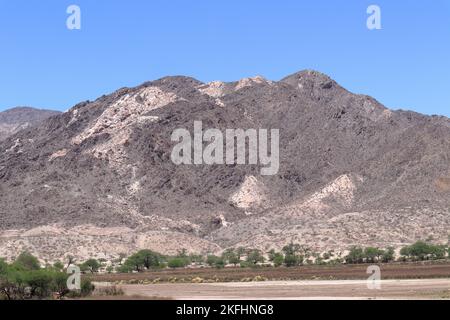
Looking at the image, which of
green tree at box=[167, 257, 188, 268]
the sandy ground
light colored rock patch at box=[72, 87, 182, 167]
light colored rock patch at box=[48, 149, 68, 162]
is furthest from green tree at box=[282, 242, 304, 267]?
light colored rock patch at box=[48, 149, 68, 162]

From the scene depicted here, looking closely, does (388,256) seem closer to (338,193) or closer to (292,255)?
(292,255)

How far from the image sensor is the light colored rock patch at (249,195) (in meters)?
167

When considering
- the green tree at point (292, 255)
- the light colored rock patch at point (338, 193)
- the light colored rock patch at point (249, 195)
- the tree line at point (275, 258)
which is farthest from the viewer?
the light colored rock patch at point (249, 195)

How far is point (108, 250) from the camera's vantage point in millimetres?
137375

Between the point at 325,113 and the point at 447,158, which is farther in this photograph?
the point at 325,113

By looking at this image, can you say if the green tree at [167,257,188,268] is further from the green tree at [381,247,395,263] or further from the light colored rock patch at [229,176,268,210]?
the light colored rock patch at [229,176,268,210]

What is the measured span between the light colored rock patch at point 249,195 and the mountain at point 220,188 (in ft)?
1.01

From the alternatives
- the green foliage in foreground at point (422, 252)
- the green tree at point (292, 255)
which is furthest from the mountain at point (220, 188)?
the green foliage in foreground at point (422, 252)

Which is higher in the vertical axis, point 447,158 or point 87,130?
point 87,130

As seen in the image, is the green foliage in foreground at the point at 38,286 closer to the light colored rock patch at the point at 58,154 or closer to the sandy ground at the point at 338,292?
the sandy ground at the point at 338,292
